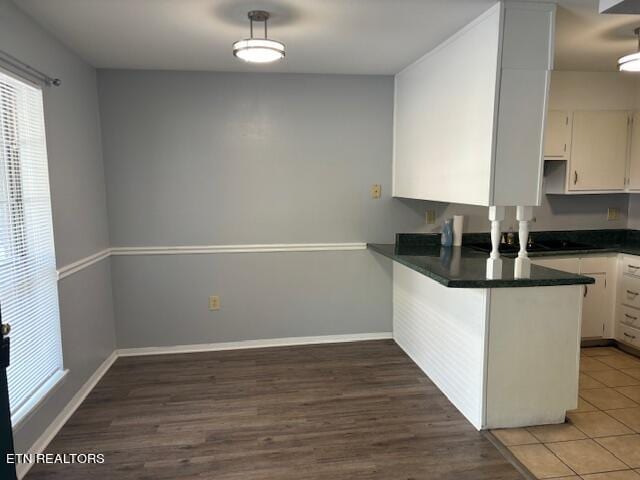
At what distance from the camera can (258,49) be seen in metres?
2.49

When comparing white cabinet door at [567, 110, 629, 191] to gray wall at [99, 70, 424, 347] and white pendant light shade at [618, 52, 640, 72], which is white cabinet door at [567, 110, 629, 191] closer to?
white pendant light shade at [618, 52, 640, 72]

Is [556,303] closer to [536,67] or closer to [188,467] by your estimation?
[536,67]

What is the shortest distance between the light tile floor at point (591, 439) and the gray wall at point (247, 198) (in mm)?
1773

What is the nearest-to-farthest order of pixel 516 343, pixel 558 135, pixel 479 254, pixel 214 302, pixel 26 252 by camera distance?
1. pixel 26 252
2. pixel 516 343
3. pixel 479 254
4. pixel 558 135
5. pixel 214 302

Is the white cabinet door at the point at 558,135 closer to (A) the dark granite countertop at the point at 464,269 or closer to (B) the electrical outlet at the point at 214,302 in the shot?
(A) the dark granite countertop at the point at 464,269

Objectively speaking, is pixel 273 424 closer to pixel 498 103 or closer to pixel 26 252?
pixel 26 252

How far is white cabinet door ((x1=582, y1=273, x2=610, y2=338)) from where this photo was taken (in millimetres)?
3824

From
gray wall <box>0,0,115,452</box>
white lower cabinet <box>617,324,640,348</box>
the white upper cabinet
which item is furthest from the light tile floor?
gray wall <box>0,0,115,452</box>

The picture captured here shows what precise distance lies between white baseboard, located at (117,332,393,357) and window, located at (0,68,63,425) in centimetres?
116

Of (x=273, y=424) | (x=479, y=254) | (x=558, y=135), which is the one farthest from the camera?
(x=558, y=135)

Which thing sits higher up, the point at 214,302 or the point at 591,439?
the point at 214,302

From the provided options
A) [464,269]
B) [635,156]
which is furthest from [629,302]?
[464,269]

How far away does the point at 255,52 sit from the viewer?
8.26 feet

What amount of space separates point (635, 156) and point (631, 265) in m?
0.96
